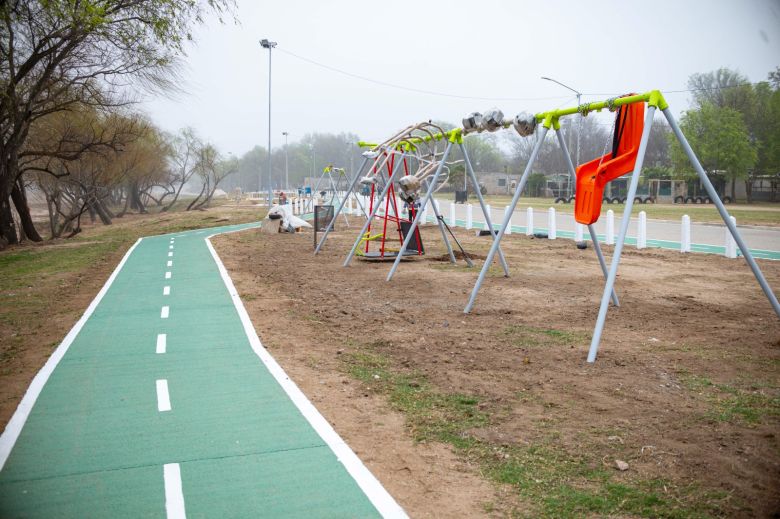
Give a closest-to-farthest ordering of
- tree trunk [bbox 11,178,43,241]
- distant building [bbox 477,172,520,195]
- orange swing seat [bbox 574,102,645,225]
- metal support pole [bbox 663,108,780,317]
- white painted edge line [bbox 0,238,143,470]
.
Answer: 1. white painted edge line [bbox 0,238,143,470]
2. metal support pole [bbox 663,108,780,317]
3. orange swing seat [bbox 574,102,645,225]
4. tree trunk [bbox 11,178,43,241]
5. distant building [bbox 477,172,520,195]

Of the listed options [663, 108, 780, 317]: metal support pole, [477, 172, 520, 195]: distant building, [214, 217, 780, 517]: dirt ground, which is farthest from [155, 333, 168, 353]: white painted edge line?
[477, 172, 520, 195]: distant building

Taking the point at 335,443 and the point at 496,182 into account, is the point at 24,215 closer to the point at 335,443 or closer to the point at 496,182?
the point at 335,443

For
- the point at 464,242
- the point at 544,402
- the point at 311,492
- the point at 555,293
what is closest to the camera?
the point at 311,492

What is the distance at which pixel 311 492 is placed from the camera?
15.0 feet

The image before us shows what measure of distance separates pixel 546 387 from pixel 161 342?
5.19 m

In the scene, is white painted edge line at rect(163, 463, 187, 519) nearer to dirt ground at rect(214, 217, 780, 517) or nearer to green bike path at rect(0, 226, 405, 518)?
green bike path at rect(0, 226, 405, 518)

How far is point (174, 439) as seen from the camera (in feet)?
18.3

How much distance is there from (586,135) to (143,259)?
52.4 metres

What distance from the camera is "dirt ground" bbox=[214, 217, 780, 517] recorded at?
178 inches

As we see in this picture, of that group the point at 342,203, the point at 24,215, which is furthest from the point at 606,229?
the point at 24,215

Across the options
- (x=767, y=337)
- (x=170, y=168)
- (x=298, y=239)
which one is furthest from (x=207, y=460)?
(x=170, y=168)

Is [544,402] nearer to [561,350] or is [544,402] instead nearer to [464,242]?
[561,350]

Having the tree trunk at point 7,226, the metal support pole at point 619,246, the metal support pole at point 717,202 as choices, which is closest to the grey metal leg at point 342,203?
the metal support pole at point 619,246

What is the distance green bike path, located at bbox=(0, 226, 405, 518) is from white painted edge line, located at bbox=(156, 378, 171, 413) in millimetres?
30
